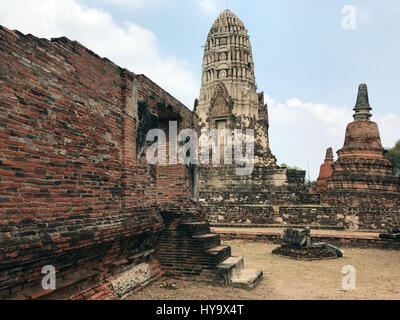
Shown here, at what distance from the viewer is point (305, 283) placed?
267 inches

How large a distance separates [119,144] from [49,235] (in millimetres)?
2095

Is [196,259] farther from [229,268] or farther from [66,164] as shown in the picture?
[66,164]

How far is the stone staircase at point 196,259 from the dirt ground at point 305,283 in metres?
0.19

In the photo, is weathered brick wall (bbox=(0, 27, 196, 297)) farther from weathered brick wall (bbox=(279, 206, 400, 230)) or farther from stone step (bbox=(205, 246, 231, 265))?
weathered brick wall (bbox=(279, 206, 400, 230))

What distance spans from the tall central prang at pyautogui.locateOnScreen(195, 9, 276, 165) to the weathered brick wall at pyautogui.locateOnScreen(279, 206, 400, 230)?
7.36 m

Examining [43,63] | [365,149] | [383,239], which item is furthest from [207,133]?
[43,63]

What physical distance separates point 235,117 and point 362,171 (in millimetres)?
10116

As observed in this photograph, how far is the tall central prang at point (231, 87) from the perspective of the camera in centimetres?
2477

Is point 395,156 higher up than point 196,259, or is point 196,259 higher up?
point 395,156

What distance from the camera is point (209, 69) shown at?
87.8ft

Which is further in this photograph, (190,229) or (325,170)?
(325,170)

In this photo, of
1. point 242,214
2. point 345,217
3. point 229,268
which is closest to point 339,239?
point 345,217

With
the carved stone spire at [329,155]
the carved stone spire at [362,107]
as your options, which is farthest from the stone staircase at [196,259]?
the carved stone spire at [329,155]

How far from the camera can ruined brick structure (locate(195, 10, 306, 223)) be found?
66.0 ft
